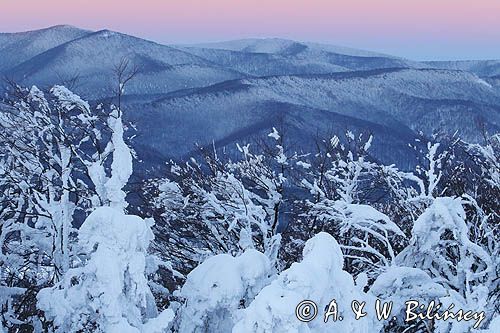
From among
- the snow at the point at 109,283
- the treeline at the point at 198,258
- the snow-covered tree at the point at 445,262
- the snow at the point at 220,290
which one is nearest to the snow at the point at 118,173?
the treeline at the point at 198,258

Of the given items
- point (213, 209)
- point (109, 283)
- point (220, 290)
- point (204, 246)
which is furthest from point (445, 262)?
point (204, 246)

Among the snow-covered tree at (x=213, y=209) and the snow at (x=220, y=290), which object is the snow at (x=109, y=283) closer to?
the snow at (x=220, y=290)

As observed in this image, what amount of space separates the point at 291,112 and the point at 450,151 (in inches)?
5310

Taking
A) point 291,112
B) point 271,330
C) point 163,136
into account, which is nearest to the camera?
point 271,330

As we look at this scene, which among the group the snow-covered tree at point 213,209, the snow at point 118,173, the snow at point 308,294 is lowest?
the snow-covered tree at point 213,209

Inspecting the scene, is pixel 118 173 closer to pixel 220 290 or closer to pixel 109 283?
pixel 109 283

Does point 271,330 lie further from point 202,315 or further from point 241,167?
point 241,167

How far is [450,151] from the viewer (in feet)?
50.1

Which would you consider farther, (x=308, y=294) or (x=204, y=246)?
(x=204, y=246)

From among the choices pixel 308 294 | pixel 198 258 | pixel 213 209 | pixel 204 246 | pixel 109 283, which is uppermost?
pixel 308 294

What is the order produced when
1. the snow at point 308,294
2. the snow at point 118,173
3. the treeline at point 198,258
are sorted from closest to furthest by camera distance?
the snow at point 308,294, the treeline at point 198,258, the snow at point 118,173

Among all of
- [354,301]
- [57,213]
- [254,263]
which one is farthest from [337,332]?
[57,213]

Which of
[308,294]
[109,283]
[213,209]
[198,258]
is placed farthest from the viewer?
[213,209]

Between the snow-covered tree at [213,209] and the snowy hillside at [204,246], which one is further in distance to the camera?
the snow-covered tree at [213,209]
